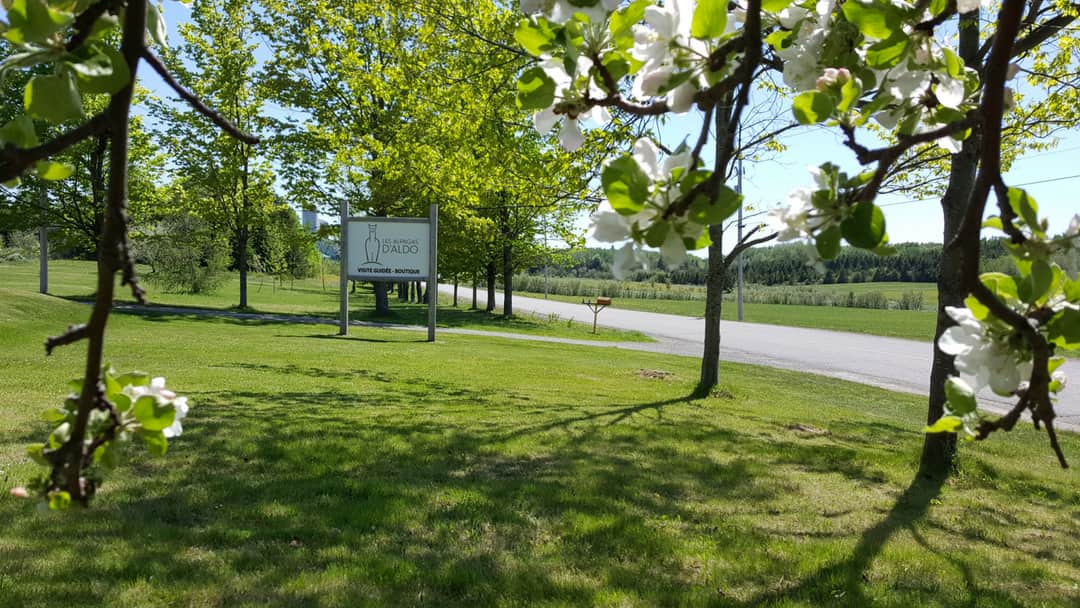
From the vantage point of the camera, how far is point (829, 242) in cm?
89

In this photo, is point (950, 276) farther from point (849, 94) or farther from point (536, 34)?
point (536, 34)

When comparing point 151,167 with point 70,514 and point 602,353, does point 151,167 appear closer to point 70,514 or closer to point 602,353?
point 602,353

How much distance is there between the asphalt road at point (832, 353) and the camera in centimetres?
1303

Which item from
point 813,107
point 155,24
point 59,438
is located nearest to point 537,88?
point 813,107

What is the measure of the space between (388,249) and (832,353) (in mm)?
12227

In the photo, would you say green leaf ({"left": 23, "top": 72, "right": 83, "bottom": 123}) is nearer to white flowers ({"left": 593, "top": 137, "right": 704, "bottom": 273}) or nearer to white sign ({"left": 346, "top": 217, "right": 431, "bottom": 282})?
white flowers ({"left": 593, "top": 137, "right": 704, "bottom": 273})

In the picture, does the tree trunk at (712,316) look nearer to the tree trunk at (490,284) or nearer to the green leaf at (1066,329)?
the green leaf at (1066,329)

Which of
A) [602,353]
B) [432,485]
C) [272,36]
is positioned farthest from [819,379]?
[272,36]

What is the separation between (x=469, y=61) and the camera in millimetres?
7887

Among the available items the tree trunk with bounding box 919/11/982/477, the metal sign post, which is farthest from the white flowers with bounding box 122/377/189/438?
the metal sign post

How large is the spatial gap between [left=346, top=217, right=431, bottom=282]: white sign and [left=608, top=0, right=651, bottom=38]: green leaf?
13583 millimetres

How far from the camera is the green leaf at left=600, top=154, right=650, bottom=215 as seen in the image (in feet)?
2.62

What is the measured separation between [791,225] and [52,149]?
33.0 inches

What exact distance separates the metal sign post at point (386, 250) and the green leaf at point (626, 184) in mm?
13694
